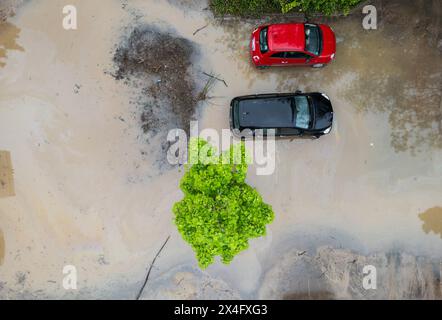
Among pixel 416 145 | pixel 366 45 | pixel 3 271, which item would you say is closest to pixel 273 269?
pixel 416 145

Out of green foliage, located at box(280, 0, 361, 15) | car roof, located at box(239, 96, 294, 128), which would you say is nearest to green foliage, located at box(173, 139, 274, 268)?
car roof, located at box(239, 96, 294, 128)

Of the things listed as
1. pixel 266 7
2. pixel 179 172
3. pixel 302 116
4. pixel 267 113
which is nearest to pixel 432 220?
pixel 302 116

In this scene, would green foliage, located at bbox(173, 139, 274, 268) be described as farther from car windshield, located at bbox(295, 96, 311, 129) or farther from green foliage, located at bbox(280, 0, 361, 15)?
green foliage, located at bbox(280, 0, 361, 15)

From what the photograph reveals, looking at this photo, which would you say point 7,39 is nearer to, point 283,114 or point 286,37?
point 286,37

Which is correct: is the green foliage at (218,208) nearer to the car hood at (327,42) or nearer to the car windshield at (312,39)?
the car windshield at (312,39)

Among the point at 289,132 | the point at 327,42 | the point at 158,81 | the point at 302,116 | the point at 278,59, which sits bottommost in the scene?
the point at 289,132
